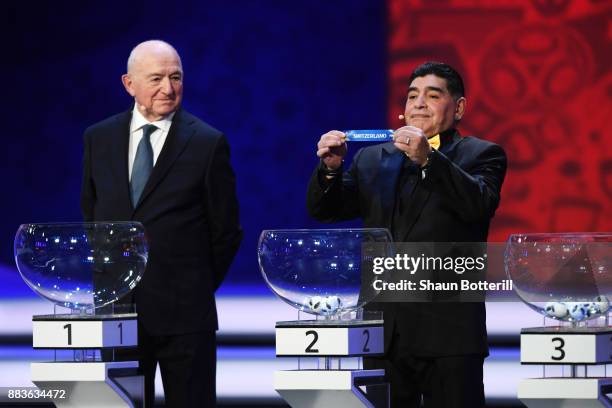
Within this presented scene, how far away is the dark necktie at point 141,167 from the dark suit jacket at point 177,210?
0.07 feet

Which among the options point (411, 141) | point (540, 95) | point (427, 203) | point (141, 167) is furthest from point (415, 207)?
point (540, 95)

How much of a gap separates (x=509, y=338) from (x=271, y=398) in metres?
0.99

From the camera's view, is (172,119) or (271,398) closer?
(172,119)

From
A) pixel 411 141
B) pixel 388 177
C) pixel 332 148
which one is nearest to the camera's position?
pixel 411 141

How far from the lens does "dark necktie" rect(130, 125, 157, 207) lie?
3312 millimetres

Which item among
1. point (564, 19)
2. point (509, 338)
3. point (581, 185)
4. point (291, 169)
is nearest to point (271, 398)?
point (509, 338)

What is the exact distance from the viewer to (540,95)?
225 inches

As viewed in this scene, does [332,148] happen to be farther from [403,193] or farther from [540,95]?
[540,95]

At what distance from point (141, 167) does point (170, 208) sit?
0.15m

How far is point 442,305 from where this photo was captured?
2.96 meters

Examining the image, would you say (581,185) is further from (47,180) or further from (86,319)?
(86,319)

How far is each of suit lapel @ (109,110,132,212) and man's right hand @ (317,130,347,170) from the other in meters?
0.59

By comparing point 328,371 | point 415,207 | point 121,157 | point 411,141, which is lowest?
point 328,371

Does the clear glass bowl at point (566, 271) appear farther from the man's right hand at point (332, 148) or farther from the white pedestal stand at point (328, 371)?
the man's right hand at point (332, 148)
